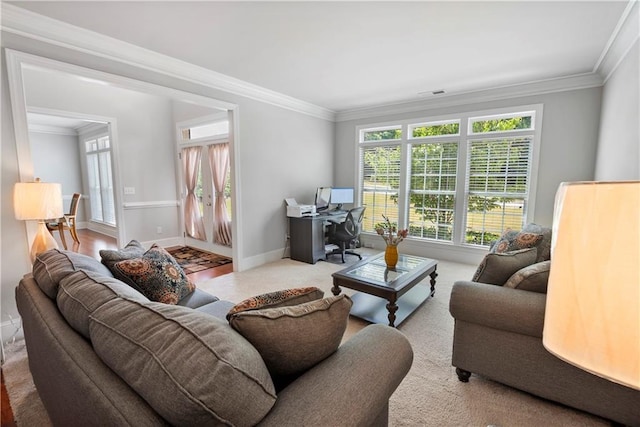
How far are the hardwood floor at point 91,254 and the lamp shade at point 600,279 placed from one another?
8.37 ft

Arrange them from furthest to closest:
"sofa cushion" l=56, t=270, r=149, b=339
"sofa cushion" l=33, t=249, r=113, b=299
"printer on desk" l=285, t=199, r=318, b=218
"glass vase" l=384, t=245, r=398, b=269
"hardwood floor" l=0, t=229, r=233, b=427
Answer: "printer on desk" l=285, t=199, r=318, b=218 → "glass vase" l=384, t=245, r=398, b=269 → "hardwood floor" l=0, t=229, r=233, b=427 → "sofa cushion" l=33, t=249, r=113, b=299 → "sofa cushion" l=56, t=270, r=149, b=339

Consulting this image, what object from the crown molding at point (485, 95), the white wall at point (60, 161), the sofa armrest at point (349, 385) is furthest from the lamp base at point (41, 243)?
the white wall at point (60, 161)

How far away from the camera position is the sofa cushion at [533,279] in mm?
1714

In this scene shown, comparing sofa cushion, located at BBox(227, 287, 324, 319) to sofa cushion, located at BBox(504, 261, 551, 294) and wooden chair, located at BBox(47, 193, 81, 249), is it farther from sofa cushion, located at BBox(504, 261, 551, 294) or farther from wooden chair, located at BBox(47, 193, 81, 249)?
wooden chair, located at BBox(47, 193, 81, 249)

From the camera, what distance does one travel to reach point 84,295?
Result: 1134mm

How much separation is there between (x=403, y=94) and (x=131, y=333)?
4.55m

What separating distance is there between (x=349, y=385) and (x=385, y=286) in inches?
64.0

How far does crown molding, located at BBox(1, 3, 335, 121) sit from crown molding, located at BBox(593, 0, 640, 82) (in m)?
3.67

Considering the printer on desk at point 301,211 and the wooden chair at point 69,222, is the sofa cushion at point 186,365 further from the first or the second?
the wooden chair at point 69,222

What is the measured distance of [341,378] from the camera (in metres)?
0.93

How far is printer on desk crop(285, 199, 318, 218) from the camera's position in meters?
4.67

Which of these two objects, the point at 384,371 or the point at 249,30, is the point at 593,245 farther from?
the point at 249,30

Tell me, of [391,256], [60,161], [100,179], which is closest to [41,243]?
[391,256]

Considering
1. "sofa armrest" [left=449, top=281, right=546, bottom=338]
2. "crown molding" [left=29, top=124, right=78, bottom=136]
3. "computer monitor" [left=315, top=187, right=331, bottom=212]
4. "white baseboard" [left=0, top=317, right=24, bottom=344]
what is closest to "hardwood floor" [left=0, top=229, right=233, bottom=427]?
"white baseboard" [left=0, top=317, right=24, bottom=344]
